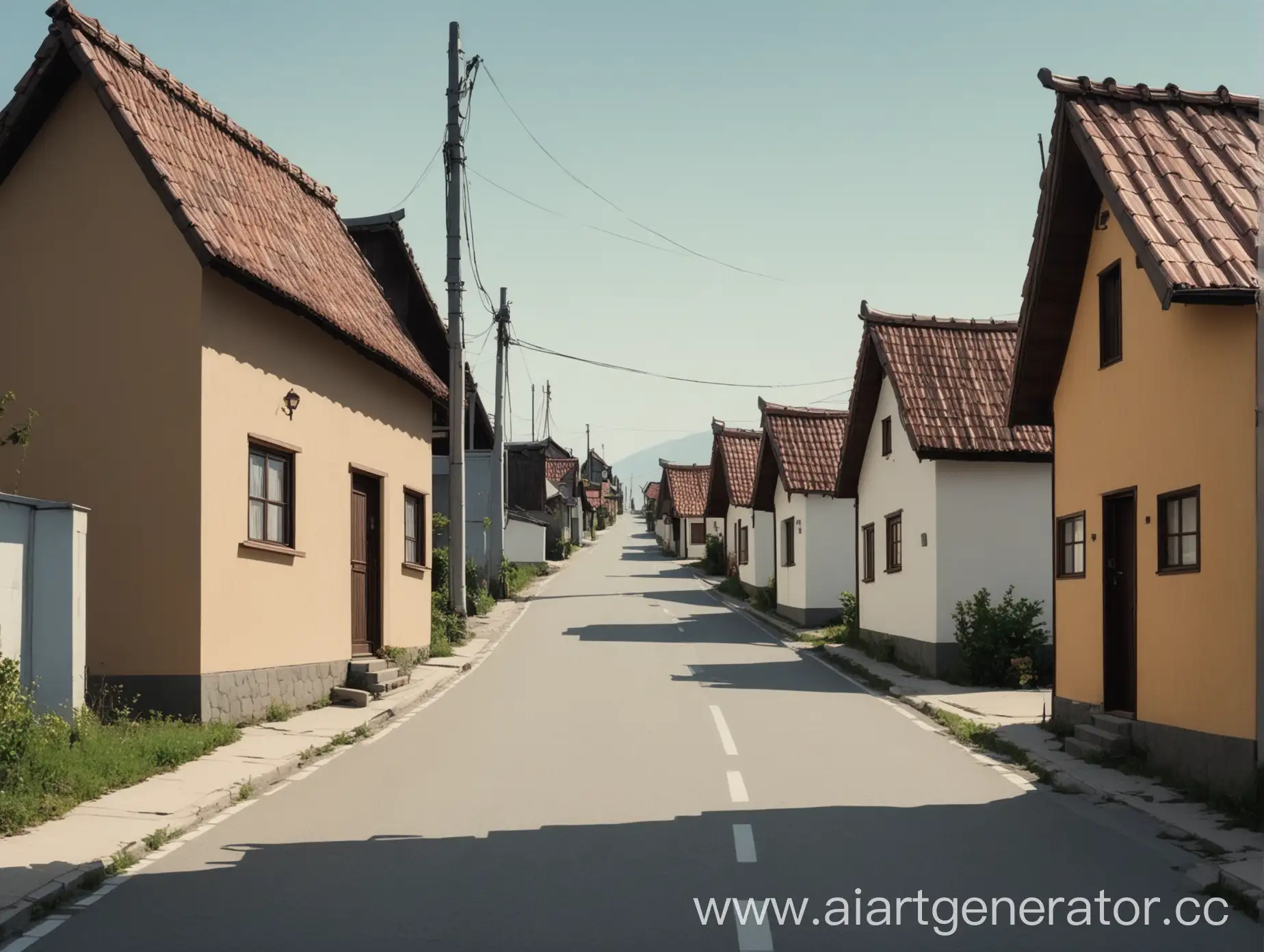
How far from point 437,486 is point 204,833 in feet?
91.0

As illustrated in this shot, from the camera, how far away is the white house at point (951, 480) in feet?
70.1

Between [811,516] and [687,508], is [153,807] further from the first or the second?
[687,508]

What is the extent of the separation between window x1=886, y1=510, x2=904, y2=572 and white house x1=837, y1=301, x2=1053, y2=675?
49mm

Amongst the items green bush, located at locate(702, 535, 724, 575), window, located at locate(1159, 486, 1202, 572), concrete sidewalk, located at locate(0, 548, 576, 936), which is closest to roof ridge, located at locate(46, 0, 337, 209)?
concrete sidewalk, located at locate(0, 548, 576, 936)

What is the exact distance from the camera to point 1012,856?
8195mm

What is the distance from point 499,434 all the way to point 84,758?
1121 inches

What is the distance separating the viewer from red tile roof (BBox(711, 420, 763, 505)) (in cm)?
4819

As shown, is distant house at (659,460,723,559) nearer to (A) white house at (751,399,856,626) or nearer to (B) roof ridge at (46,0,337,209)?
(A) white house at (751,399,856,626)

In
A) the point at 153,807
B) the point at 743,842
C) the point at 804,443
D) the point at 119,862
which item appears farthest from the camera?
the point at 804,443

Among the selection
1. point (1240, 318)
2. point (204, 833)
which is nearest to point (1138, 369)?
point (1240, 318)

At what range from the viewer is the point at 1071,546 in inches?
575

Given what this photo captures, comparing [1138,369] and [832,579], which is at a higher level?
[1138,369]

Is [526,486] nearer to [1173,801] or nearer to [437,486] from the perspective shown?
[437,486]

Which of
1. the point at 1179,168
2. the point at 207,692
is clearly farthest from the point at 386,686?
the point at 1179,168
